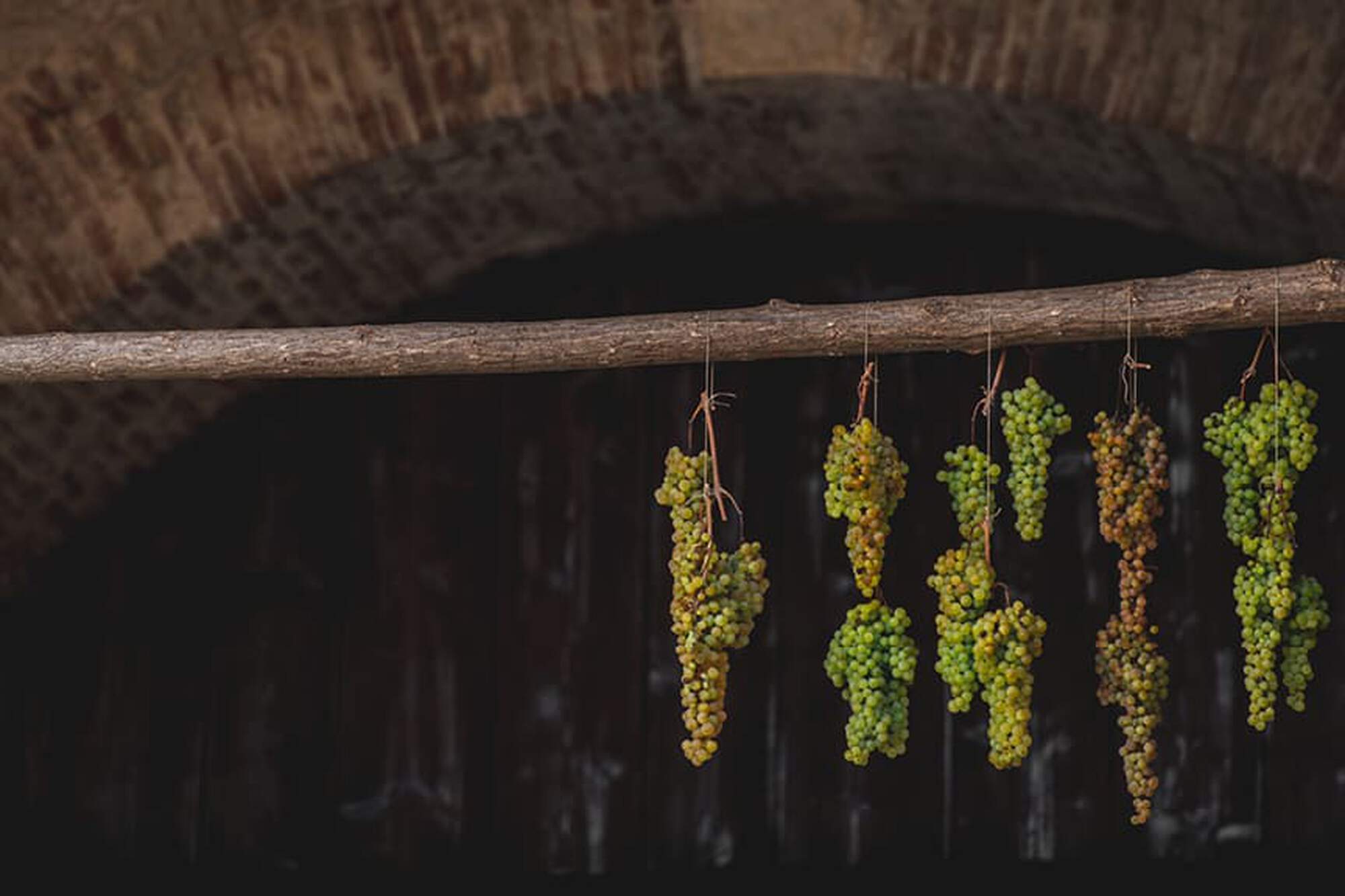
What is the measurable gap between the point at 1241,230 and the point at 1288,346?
0.32m

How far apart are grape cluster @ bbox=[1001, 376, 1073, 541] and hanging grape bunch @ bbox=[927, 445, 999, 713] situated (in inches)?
1.7

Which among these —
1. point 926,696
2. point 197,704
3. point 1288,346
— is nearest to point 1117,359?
point 1288,346

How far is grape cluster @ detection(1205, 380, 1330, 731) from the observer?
112 inches

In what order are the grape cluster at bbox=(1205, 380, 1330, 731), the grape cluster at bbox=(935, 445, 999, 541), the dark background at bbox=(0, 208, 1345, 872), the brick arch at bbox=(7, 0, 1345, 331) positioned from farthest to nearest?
1. the dark background at bbox=(0, 208, 1345, 872)
2. the brick arch at bbox=(7, 0, 1345, 331)
3. the grape cluster at bbox=(935, 445, 999, 541)
4. the grape cluster at bbox=(1205, 380, 1330, 731)

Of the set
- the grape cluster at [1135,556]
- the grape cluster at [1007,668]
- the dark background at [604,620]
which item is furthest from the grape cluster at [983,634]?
the dark background at [604,620]

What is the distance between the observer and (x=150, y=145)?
161 inches

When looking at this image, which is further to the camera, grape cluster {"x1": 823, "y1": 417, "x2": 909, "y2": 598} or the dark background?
the dark background

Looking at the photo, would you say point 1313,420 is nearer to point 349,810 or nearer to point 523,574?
point 523,574

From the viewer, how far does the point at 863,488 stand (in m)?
2.91

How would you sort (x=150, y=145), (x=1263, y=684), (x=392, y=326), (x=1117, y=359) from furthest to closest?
(x=1117, y=359) < (x=150, y=145) < (x=392, y=326) < (x=1263, y=684)

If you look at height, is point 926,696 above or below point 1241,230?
below

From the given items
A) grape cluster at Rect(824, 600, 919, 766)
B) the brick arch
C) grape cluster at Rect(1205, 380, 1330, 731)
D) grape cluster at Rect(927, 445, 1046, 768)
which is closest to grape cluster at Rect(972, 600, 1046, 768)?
grape cluster at Rect(927, 445, 1046, 768)

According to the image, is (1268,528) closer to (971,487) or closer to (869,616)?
(971,487)

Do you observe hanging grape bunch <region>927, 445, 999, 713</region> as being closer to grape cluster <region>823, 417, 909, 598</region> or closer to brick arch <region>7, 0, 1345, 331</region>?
grape cluster <region>823, 417, 909, 598</region>
